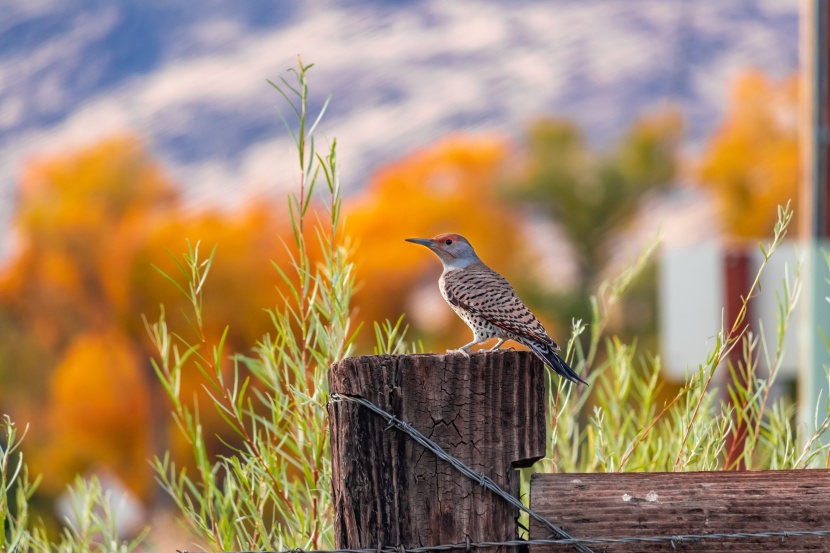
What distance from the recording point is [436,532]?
1.73 metres

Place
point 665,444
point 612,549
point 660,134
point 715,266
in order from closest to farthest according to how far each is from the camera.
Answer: point 612,549 < point 665,444 < point 715,266 < point 660,134

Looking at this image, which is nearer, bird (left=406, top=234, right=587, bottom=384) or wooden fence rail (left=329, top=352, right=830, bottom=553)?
wooden fence rail (left=329, top=352, right=830, bottom=553)

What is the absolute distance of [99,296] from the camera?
38.1 metres

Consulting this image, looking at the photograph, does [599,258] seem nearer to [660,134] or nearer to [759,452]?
[660,134]

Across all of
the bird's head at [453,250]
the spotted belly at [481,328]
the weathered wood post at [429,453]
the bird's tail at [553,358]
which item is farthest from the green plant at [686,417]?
the weathered wood post at [429,453]

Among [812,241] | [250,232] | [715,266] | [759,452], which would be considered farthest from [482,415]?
[250,232]

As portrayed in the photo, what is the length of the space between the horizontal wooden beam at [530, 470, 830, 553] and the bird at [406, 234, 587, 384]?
0.59 meters

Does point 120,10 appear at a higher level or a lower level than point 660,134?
higher

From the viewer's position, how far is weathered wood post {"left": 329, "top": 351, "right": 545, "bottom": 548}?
5.70 ft

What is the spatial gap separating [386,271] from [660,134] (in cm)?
1395

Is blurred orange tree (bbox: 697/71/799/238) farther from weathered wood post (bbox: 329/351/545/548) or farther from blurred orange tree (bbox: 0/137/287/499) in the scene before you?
weathered wood post (bbox: 329/351/545/548)

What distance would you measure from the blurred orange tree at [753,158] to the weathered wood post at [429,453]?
121 feet

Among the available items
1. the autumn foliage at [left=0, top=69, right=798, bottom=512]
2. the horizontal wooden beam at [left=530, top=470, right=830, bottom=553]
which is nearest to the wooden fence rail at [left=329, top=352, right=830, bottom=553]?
the horizontal wooden beam at [left=530, top=470, right=830, bottom=553]

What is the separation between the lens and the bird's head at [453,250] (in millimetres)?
3031
